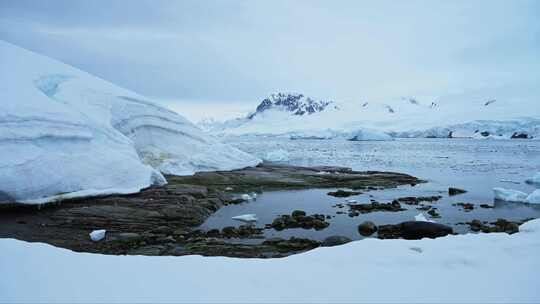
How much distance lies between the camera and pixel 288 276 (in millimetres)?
3678

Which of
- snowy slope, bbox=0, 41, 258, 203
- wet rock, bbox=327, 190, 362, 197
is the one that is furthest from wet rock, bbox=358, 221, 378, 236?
snowy slope, bbox=0, 41, 258, 203

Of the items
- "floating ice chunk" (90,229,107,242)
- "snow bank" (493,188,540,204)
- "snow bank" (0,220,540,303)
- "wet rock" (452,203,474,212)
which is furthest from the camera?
"snow bank" (493,188,540,204)

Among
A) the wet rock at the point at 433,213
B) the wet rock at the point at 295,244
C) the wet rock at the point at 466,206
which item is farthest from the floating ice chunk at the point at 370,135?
the wet rock at the point at 295,244

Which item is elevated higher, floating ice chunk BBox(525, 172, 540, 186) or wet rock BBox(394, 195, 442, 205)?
floating ice chunk BBox(525, 172, 540, 186)

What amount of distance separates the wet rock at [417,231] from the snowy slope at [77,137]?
7560 mm

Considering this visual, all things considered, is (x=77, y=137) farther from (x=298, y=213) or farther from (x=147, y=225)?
(x=298, y=213)

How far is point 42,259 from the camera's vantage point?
154 inches

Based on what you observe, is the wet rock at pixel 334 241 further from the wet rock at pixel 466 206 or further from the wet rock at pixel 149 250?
the wet rock at pixel 466 206

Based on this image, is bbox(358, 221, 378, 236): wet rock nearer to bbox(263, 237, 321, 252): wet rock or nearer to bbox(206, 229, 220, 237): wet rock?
bbox(263, 237, 321, 252): wet rock

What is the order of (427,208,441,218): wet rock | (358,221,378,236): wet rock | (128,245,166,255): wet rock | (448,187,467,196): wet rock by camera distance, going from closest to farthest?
1. (128,245,166,255): wet rock
2. (358,221,378,236): wet rock
3. (427,208,441,218): wet rock
4. (448,187,467,196): wet rock

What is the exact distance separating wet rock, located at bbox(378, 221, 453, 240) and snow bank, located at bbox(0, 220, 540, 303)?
2.85 m

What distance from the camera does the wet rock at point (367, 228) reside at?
800 cm

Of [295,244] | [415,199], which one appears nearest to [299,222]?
[295,244]

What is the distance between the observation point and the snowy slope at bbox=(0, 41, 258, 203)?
9.39m
